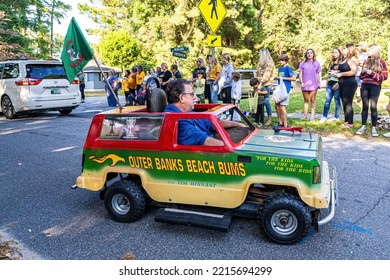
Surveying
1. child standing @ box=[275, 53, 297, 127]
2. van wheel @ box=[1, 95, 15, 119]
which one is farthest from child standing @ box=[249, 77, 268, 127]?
van wheel @ box=[1, 95, 15, 119]

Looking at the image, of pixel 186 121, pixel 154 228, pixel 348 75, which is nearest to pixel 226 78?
pixel 348 75

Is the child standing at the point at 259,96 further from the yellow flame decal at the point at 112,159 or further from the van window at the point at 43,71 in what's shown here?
the van window at the point at 43,71

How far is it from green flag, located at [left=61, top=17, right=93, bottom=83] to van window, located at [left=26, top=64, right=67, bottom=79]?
8342 millimetres

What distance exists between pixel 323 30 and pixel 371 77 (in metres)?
16.8

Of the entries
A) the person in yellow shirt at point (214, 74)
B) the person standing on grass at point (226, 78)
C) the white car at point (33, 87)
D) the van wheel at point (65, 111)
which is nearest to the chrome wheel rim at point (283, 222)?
the person standing on grass at point (226, 78)

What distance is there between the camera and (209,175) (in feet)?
12.0

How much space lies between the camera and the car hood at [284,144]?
11.5 feet

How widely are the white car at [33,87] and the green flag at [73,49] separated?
783 centimetres

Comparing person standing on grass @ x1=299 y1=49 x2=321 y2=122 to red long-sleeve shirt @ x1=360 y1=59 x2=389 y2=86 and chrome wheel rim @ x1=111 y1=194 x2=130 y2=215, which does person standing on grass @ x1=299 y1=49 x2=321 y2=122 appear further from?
chrome wheel rim @ x1=111 y1=194 x2=130 y2=215

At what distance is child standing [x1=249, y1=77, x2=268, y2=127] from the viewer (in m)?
8.95

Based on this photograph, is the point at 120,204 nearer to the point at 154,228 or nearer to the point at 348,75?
the point at 154,228

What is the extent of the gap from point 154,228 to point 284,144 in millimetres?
1750

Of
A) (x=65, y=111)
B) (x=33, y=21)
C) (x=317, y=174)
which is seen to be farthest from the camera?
(x=33, y=21)

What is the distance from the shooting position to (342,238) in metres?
3.58
